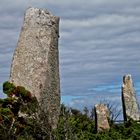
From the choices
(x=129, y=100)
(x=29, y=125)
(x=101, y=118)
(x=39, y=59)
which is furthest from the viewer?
(x=129, y=100)

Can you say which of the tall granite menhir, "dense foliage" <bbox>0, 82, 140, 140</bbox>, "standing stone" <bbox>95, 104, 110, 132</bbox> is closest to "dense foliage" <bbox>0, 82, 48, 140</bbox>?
"dense foliage" <bbox>0, 82, 140, 140</bbox>

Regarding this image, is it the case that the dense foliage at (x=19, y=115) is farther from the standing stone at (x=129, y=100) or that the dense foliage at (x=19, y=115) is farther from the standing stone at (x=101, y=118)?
the standing stone at (x=129, y=100)

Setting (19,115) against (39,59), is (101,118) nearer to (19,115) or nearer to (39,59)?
(39,59)

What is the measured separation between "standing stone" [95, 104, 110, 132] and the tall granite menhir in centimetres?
118

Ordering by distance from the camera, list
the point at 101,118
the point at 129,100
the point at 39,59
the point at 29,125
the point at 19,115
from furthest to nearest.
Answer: the point at 129,100, the point at 101,118, the point at 39,59, the point at 19,115, the point at 29,125

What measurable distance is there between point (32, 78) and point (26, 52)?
79 centimetres

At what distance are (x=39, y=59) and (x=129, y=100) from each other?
4268 millimetres

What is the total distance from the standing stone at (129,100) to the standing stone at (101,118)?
243 centimetres

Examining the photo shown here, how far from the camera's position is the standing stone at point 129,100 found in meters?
20.6

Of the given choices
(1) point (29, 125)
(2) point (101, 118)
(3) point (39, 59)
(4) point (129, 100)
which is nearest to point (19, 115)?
(1) point (29, 125)

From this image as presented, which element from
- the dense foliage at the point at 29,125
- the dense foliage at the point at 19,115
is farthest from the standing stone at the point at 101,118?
the dense foliage at the point at 19,115

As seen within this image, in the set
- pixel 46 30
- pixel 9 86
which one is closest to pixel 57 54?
pixel 46 30

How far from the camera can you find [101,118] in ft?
59.6

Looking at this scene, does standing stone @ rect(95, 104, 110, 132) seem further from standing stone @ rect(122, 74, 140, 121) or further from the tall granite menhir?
standing stone @ rect(122, 74, 140, 121)
